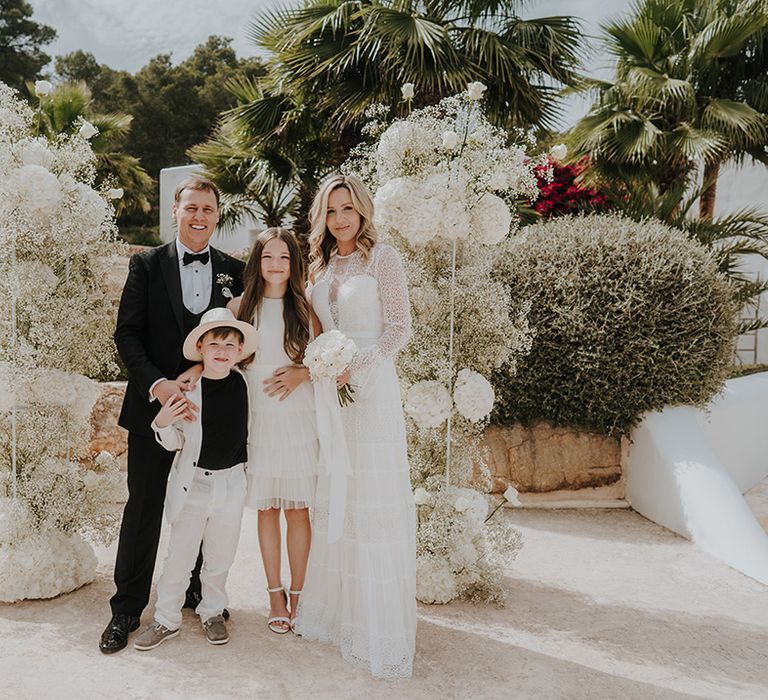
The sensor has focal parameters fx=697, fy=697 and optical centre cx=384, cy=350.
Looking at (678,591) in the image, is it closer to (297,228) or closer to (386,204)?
(386,204)

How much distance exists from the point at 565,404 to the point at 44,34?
26298 mm

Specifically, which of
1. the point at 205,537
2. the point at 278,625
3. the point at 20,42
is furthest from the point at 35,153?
the point at 20,42

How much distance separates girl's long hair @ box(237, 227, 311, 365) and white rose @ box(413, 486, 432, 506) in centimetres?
115

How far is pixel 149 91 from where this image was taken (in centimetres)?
2839

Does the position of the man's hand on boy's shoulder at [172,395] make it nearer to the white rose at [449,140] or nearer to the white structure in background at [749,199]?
the white rose at [449,140]

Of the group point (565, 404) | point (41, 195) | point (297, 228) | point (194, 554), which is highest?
point (297, 228)

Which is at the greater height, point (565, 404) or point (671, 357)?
point (671, 357)

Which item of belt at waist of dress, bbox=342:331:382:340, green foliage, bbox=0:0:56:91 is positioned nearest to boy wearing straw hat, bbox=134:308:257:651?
belt at waist of dress, bbox=342:331:382:340

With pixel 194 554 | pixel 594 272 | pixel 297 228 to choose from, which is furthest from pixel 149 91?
pixel 194 554

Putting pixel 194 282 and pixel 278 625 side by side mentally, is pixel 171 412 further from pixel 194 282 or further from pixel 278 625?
pixel 278 625

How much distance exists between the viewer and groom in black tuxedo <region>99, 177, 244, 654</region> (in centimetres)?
362

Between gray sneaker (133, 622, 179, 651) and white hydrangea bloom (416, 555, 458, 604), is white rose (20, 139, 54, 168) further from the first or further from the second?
white hydrangea bloom (416, 555, 458, 604)

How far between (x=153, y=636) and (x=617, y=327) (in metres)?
4.33

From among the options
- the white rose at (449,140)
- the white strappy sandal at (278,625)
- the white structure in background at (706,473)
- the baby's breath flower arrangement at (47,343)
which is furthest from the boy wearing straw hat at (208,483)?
the white structure in background at (706,473)
